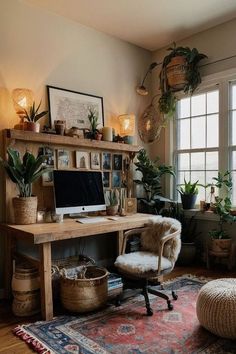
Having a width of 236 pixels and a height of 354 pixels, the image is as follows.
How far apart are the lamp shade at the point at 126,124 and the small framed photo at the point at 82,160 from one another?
2.23 ft

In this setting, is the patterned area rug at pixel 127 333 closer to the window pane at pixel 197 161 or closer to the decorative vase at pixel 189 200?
the decorative vase at pixel 189 200

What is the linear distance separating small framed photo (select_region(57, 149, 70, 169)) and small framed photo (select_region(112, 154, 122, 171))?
0.67 metres

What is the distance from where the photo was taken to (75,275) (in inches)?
113

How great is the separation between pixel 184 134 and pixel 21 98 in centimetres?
232

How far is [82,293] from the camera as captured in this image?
2557mm

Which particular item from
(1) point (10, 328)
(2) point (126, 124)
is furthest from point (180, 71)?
(1) point (10, 328)

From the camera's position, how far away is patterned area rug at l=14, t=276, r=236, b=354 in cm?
204

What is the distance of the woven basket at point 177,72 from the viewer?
396 centimetres

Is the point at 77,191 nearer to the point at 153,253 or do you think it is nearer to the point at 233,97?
the point at 153,253

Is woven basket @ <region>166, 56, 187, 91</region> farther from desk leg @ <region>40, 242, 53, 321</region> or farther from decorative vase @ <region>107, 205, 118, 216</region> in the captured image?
desk leg @ <region>40, 242, 53, 321</region>

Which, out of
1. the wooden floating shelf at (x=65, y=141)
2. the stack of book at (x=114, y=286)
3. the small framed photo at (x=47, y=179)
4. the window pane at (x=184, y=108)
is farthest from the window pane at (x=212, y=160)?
the small framed photo at (x=47, y=179)

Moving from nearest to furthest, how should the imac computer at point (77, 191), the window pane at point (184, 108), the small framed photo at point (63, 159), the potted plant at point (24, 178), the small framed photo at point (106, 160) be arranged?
the potted plant at point (24, 178)
the imac computer at point (77, 191)
the small framed photo at point (63, 159)
the small framed photo at point (106, 160)
the window pane at point (184, 108)

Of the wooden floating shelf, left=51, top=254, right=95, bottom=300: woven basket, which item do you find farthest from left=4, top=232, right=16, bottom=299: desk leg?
the wooden floating shelf

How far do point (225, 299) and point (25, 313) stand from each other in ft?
5.29
